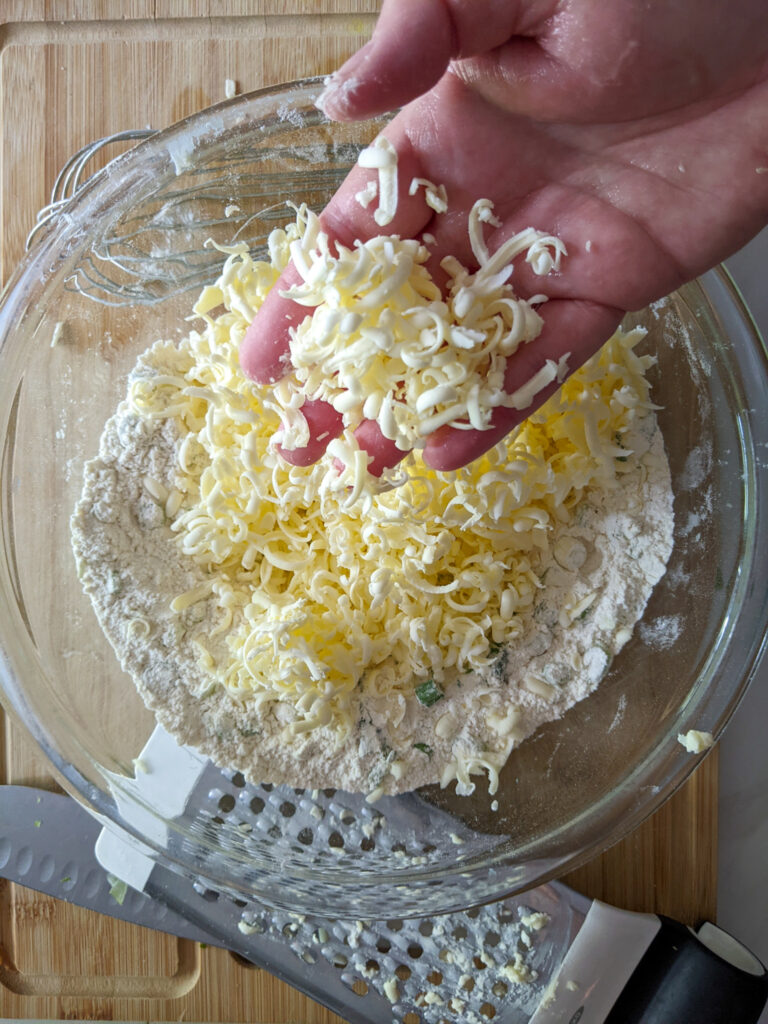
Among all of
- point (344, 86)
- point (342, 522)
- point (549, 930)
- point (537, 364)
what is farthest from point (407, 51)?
point (549, 930)

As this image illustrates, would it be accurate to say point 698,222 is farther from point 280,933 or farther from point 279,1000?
point 279,1000

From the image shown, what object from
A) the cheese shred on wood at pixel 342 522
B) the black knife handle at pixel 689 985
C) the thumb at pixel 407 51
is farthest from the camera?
the black knife handle at pixel 689 985

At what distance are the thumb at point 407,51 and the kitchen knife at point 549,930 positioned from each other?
41.5 inches

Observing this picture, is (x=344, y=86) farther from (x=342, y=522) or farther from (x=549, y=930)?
(x=549, y=930)

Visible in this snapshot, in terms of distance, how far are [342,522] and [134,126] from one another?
0.77 m

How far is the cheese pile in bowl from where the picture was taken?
1.06 m

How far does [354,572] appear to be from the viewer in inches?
42.7

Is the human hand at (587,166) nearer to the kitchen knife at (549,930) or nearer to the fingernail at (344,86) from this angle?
the fingernail at (344,86)

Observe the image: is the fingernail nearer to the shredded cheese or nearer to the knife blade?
the shredded cheese

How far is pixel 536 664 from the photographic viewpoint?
1.12 metres

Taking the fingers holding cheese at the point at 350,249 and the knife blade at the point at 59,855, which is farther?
the knife blade at the point at 59,855

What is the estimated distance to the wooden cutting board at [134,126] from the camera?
1264mm

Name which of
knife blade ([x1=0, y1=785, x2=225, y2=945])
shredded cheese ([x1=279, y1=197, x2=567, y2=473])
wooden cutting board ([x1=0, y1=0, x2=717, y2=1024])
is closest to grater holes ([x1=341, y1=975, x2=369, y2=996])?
wooden cutting board ([x1=0, y1=0, x2=717, y2=1024])

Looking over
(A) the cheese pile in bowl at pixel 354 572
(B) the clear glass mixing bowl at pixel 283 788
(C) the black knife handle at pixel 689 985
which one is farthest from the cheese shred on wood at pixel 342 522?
(C) the black knife handle at pixel 689 985
